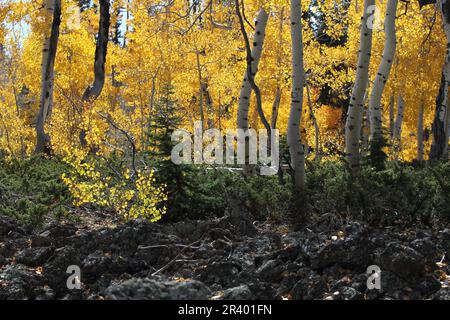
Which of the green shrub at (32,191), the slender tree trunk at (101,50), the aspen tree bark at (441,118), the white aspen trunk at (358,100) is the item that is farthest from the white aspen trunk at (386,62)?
the slender tree trunk at (101,50)

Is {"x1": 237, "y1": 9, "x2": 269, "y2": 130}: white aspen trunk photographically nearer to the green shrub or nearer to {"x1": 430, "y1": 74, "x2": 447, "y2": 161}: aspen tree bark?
the green shrub

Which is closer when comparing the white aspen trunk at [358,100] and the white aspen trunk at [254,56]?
the white aspen trunk at [358,100]

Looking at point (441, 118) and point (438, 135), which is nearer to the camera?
point (441, 118)

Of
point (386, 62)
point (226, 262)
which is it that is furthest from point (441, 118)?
point (226, 262)

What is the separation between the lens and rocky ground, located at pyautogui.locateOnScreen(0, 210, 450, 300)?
4.32 m

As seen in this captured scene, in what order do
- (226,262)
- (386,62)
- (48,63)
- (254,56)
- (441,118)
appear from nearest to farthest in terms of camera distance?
(226,262)
(386,62)
(254,56)
(441,118)
(48,63)

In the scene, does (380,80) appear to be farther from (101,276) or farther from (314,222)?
(101,276)

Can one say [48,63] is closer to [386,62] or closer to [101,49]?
[101,49]

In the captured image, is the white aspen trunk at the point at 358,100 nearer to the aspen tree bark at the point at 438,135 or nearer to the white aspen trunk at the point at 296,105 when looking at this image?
the white aspen trunk at the point at 296,105

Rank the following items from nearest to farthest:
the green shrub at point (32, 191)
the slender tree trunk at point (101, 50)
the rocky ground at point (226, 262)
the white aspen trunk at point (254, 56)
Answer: the rocky ground at point (226, 262)
the green shrub at point (32, 191)
the white aspen trunk at point (254, 56)
the slender tree trunk at point (101, 50)

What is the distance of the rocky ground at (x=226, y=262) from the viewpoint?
170 inches

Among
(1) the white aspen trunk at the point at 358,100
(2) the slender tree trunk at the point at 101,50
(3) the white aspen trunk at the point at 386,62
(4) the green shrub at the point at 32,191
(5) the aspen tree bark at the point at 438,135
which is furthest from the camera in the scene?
(2) the slender tree trunk at the point at 101,50

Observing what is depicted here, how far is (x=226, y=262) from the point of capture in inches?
197
